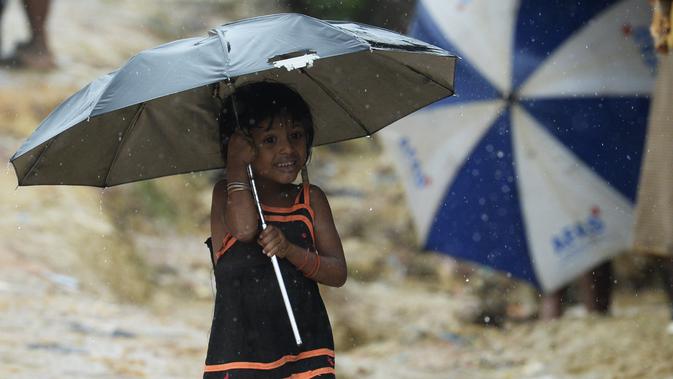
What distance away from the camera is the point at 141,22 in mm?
13648

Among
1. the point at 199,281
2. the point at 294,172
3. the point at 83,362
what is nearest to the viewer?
the point at 294,172

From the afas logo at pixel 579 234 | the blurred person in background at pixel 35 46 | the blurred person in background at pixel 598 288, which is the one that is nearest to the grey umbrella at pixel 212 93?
the afas logo at pixel 579 234

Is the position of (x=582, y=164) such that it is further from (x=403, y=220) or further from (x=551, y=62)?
(x=403, y=220)

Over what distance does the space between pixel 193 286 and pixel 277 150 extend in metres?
5.61

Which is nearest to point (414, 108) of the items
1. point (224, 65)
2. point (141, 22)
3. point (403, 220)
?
point (224, 65)

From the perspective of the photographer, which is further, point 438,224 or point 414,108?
point 438,224

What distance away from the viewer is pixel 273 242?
10.1ft

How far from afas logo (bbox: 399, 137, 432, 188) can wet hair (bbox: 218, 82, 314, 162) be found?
10.2ft

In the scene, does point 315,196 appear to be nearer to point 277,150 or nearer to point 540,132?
point 277,150

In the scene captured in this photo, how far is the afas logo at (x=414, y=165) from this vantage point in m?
6.47

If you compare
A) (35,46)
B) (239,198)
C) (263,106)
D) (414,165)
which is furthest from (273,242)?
(35,46)

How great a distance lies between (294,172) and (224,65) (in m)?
0.46

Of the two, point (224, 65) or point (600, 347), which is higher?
point (600, 347)

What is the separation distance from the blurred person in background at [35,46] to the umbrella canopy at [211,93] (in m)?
7.47
